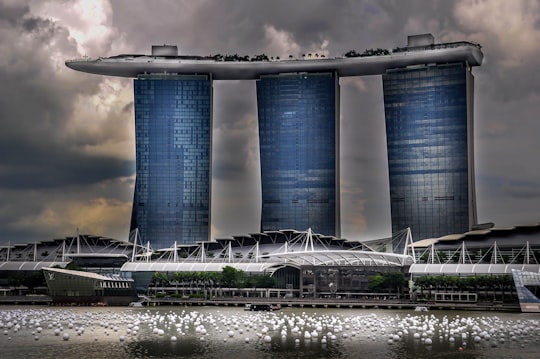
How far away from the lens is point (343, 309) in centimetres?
16450

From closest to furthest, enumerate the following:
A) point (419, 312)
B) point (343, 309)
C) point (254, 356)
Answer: point (254, 356)
point (419, 312)
point (343, 309)

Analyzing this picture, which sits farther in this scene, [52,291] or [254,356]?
[52,291]

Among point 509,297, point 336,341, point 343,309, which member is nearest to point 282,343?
point 336,341

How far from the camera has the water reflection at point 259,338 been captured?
8656cm

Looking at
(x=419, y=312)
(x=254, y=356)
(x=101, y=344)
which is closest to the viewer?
(x=254, y=356)

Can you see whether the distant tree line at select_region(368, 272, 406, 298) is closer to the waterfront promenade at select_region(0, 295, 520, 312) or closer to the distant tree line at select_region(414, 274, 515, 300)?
the distant tree line at select_region(414, 274, 515, 300)

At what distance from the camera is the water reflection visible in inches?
3408

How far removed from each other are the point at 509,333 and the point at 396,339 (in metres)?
14.8

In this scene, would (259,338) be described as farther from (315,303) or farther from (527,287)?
(315,303)

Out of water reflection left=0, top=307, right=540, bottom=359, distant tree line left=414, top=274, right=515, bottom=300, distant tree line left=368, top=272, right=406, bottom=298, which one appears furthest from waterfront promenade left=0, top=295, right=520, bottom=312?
water reflection left=0, top=307, right=540, bottom=359

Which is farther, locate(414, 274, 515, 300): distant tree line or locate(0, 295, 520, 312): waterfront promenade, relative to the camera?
locate(414, 274, 515, 300): distant tree line


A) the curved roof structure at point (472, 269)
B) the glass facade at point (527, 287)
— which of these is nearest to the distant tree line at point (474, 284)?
the curved roof structure at point (472, 269)

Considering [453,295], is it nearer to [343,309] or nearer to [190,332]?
[343,309]

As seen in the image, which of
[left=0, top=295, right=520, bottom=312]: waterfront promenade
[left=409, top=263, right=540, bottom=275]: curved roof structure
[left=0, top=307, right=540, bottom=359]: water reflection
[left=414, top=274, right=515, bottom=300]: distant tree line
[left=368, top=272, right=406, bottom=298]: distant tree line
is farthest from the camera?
[left=368, top=272, right=406, bottom=298]: distant tree line
